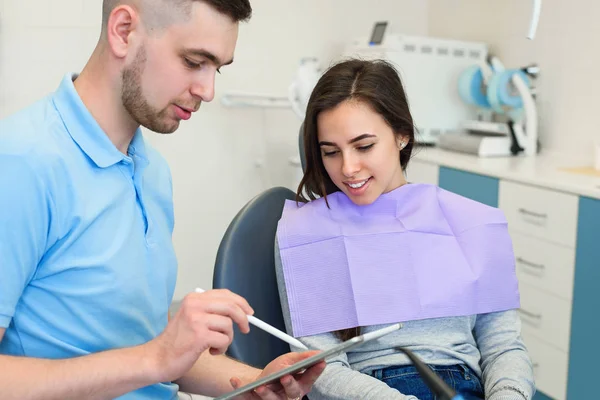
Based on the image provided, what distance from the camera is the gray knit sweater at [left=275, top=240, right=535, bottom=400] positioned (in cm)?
142

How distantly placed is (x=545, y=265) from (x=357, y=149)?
1.22 m

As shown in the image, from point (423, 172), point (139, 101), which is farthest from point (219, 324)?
point (423, 172)

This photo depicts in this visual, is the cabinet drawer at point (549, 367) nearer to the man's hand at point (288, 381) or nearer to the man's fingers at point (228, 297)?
the man's hand at point (288, 381)

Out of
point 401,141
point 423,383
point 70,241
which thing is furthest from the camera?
point 401,141

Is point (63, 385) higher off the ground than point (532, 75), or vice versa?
point (532, 75)

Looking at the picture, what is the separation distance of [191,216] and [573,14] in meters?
1.97

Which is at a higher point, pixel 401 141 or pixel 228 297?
pixel 401 141

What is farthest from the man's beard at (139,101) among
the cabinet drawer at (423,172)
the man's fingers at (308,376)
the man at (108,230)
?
the cabinet drawer at (423,172)

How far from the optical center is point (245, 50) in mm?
3527

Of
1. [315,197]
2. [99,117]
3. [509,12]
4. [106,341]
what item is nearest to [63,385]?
[106,341]

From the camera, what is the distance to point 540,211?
252 cm

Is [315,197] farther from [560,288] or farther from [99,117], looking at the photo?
[560,288]

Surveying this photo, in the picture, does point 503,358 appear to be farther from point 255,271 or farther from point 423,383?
point 255,271

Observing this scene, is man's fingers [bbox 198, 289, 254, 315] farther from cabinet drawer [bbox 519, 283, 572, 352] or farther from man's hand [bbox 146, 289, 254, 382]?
cabinet drawer [bbox 519, 283, 572, 352]
